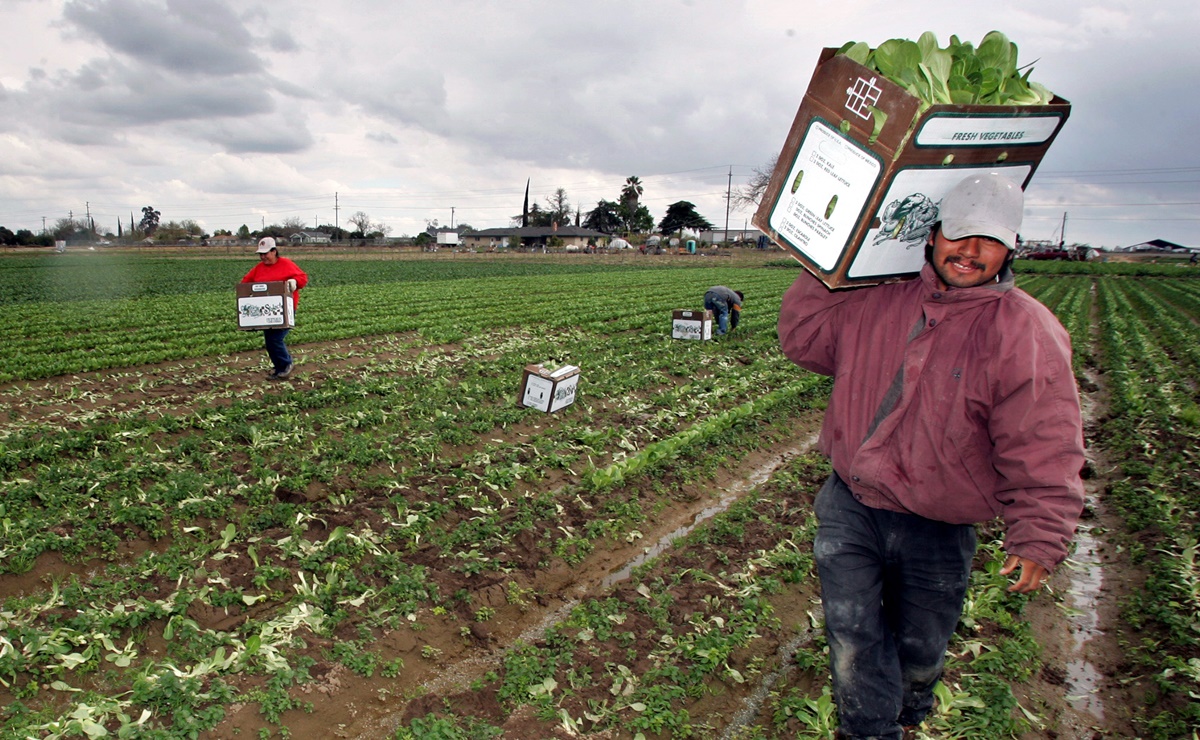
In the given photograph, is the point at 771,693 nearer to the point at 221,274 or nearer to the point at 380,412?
the point at 380,412

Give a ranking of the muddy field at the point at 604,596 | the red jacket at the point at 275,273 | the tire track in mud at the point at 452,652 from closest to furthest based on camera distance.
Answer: the tire track in mud at the point at 452,652 → the muddy field at the point at 604,596 → the red jacket at the point at 275,273

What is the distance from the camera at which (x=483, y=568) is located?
16.4 feet

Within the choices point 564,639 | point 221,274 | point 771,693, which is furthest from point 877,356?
point 221,274

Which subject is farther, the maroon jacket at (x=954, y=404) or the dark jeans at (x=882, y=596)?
the dark jeans at (x=882, y=596)

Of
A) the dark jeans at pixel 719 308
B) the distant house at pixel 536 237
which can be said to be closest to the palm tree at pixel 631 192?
the distant house at pixel 536 237

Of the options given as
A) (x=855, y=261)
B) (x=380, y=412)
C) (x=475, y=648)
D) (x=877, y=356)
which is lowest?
(x=475, y=648)

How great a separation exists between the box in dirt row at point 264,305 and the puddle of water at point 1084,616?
871cm

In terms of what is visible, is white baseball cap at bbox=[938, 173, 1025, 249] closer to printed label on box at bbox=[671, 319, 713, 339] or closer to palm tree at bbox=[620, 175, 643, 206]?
printed label on box at bbox=[671, 319, 713, 339]

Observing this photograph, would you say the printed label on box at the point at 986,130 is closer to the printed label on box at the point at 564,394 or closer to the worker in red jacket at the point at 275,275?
the printed label on box at the point at 564,394

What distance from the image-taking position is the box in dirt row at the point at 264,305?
9.09 meters

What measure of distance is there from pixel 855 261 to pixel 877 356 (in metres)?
0.40

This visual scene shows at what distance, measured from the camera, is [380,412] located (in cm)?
829

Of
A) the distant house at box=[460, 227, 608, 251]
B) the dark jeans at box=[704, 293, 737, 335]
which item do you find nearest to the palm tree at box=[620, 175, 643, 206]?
the distant house at box=[460, 227, 608, 251]

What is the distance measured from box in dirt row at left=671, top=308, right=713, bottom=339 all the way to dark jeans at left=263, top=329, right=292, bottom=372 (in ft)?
23.2
